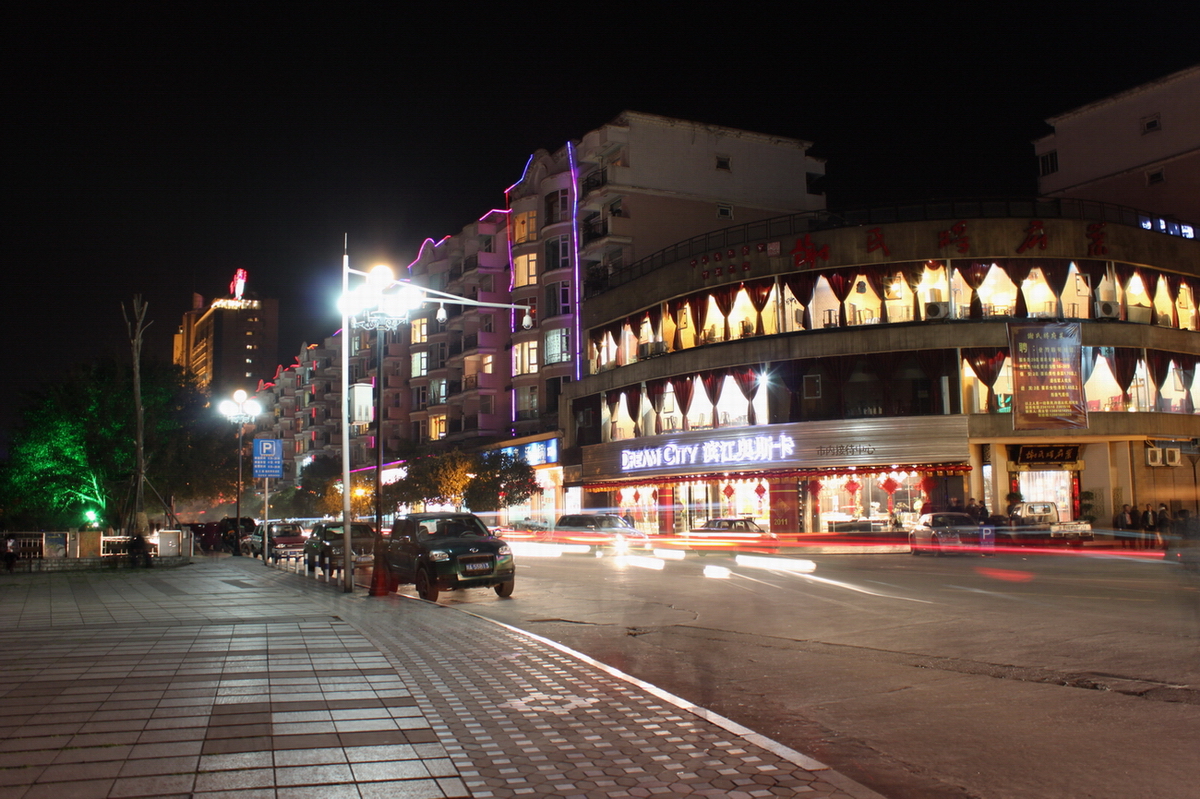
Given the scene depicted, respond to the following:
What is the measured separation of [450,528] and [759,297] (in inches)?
1017

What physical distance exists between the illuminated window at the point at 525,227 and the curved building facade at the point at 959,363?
64.4 ft

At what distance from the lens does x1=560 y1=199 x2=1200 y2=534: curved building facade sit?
37.8 m

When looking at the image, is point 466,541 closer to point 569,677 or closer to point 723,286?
point 569,677

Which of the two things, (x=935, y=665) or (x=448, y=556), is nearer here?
(x=935, y=665)

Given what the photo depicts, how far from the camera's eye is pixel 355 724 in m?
7.01

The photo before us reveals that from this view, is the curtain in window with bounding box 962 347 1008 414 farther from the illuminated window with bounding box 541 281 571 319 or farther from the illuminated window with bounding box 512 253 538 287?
the illuminated window with bounding box 512 253 538 287

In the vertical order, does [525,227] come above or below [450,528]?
above

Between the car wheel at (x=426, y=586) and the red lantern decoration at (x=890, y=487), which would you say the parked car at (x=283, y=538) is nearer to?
the red lantern decoration at (x=890, y=487)

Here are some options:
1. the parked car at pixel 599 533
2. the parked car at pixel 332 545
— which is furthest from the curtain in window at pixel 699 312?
the parked car at pixel 332 545

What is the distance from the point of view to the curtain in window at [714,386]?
43156 mm

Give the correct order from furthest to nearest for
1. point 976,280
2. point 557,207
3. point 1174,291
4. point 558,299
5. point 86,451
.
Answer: point 557,207 → point 558,299 → point 86,451 → point 1174,291 → point 976,280

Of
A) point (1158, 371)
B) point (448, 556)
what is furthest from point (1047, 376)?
point (448, 556)

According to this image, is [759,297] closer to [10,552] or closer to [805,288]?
[805,288]

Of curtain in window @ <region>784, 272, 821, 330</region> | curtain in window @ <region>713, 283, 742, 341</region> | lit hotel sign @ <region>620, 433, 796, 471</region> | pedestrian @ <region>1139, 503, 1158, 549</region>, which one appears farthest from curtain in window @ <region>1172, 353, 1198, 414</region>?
curtain in window @ <region>713, 283, 742, 341</region>
